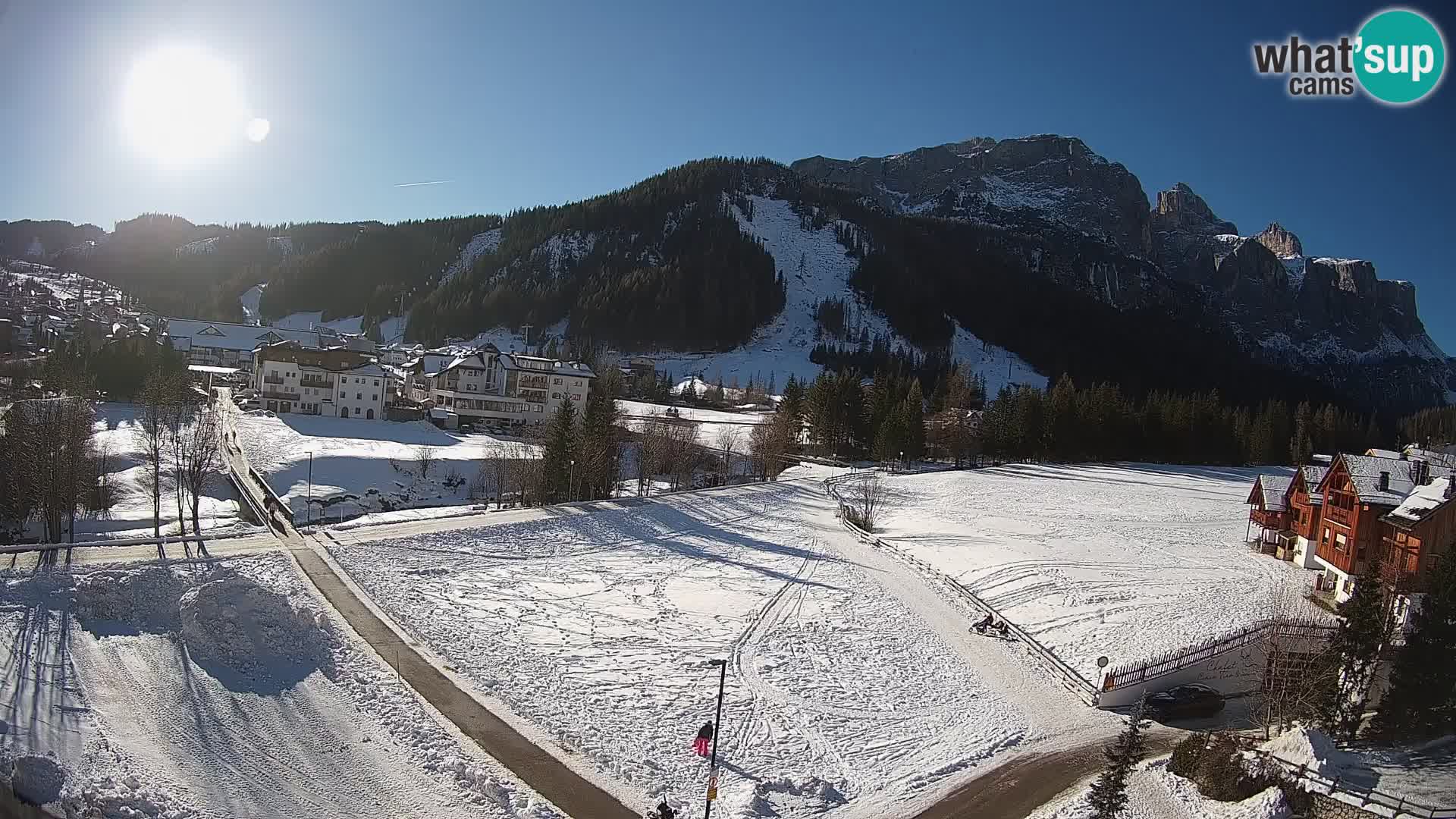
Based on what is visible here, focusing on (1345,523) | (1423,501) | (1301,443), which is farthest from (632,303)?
(1423,501)

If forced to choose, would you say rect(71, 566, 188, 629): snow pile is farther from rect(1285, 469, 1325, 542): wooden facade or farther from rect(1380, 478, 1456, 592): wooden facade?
rect(1285, 469, 1325, 542): wooden facade

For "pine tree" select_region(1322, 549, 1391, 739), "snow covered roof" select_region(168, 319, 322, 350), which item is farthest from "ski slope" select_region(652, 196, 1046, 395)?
"pine tree" select_region(1322, 549, 1391, 739)

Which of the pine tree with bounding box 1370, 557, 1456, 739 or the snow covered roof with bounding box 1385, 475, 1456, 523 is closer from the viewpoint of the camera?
the pine tree with bounding box 1370, 557, 1456, 739

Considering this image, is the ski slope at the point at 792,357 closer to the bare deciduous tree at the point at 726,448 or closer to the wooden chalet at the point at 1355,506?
the bare deciduous tree at the point at 726,448

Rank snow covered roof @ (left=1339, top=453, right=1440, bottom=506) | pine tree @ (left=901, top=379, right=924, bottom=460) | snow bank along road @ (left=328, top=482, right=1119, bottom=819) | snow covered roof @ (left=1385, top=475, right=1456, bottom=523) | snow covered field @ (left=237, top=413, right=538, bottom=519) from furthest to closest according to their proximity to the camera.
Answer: pine tree @ (left=901, top=379, right=924, bottom=460), snow covered field @ (left=237, top=413, right=538, bottom=519), snow covered roof @ (left=1339, top=453, right=1440, bottom=506), snow covered roof @ (left=1385, top=475, right=1456, bottom=523), snow bank along road @ (left=328, top=482, right=1119, bottom=819)

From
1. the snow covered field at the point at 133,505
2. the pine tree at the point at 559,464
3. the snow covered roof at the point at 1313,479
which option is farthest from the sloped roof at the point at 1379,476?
the snow covered field at the point at 133,505

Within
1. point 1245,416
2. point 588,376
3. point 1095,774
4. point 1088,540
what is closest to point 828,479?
point 1088,540

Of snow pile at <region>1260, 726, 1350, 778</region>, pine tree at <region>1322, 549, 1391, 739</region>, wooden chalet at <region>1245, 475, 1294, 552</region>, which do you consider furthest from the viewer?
wooden chalet at <region>1245, 475, 1294, 552</region>
